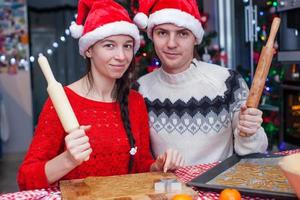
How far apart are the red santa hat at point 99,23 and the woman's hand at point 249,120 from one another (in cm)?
42

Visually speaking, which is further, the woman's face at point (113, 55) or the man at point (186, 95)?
the man at point (186, 95)

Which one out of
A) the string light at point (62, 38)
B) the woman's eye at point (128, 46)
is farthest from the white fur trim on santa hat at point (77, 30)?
the string light at point (62, 38)

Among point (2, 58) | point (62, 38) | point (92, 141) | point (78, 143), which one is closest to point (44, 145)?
point (92, 141)

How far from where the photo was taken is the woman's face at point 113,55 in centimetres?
118

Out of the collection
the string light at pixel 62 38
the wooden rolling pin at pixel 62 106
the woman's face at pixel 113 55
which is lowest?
the wooden rolling pin at pixel 62 106

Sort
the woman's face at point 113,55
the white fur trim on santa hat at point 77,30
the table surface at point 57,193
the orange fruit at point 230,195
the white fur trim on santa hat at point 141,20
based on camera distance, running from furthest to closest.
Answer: the white fur trim on santa hat at point 141,20 < the white fur trim on santa hat at point 77,30 < the woman's face at point 113,55 < the table surface at point 57,193 < the orange fruit at point 230,195

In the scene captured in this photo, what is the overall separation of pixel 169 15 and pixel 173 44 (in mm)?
116

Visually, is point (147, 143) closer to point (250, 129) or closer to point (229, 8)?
point (250, 129)

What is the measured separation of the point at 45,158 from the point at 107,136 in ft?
0.58

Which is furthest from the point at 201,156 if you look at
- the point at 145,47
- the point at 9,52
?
the point at 9,52

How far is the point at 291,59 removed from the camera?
2547mm

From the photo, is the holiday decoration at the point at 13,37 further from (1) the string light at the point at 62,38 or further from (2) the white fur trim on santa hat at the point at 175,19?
(2) the white fur trim on santa hat at the point at 175,19

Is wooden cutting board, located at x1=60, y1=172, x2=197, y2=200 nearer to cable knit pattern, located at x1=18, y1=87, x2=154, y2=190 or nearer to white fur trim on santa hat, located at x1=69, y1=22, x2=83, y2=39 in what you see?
cable knit pattern, located at x1=18, y1=87, x2=154, y2=190

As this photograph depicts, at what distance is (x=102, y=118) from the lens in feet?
3.93
